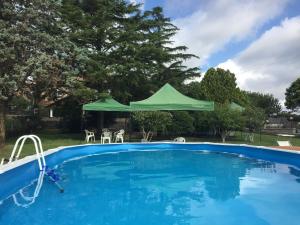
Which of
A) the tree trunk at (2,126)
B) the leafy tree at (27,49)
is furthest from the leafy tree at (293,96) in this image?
the tree trunk at (2,126)

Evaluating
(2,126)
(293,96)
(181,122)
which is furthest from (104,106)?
(293,96)

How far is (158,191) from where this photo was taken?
8781 mm

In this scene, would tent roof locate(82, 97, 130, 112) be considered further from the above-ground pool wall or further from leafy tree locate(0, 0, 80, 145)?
the above-ground pool wall

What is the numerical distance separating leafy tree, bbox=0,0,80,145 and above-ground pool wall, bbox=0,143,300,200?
3477 millimetres

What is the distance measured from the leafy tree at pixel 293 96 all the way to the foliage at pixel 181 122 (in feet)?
58.7

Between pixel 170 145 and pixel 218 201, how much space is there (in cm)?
1115

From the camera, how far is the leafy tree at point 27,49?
1598cm

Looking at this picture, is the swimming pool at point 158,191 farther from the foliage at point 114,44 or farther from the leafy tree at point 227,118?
the foliage at point 114,44

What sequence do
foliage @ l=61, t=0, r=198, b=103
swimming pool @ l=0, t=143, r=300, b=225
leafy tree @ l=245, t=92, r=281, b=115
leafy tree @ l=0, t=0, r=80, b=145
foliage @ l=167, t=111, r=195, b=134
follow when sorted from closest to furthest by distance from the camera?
swimming pool @ l=0, t=143, r=300, b=225
leafy tree @ l=0, t=0, r=80, b=145
foliage @ l=61, t=0, r=198, b=103
foliage @ l=167, t=111, r=195, b=134
leafy tree @ l=245, t=92, r=281, b=115

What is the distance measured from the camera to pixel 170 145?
62.0 feet

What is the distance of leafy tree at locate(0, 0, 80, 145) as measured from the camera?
16.0 meters

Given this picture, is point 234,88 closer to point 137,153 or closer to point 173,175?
point 137,153

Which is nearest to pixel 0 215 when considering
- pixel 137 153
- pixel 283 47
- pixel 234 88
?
pixel 137 153

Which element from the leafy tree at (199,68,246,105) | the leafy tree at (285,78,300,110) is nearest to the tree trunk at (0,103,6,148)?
the leafy tree at (199,68,246,105)
